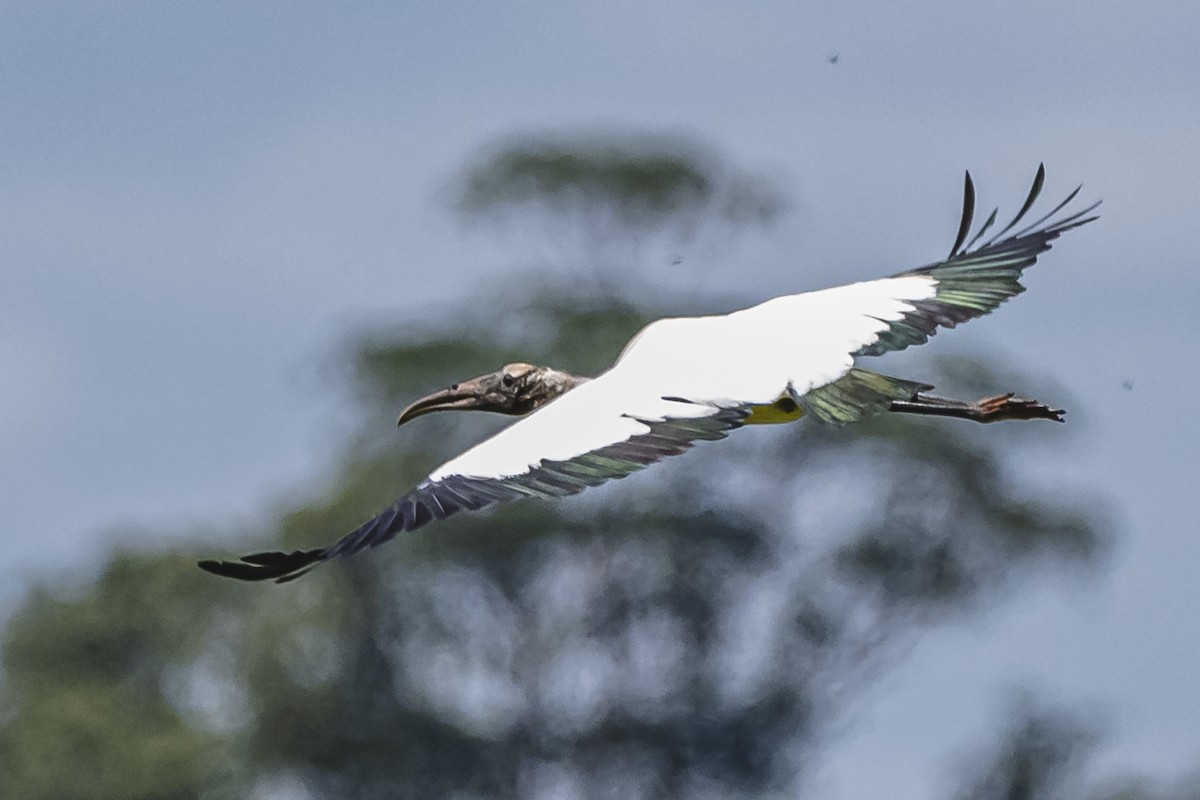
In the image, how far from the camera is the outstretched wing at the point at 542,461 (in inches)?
403

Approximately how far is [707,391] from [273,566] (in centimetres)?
147

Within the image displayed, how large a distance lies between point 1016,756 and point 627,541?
4488 mm

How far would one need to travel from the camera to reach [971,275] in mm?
12141

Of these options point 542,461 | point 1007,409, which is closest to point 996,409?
point 1007,409

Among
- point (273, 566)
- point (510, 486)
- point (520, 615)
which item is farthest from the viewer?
point (520, 615)

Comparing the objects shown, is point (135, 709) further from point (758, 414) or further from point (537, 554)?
point (758, 414)

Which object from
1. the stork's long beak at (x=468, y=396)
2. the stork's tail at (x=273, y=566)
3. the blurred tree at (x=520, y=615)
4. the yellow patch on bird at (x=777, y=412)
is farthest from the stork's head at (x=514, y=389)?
the blurred tree at (x=520, y=615)

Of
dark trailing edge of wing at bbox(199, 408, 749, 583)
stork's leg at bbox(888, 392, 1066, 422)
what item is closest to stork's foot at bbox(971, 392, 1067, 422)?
stork's leg at bbox(888, 392, 1066, 422)

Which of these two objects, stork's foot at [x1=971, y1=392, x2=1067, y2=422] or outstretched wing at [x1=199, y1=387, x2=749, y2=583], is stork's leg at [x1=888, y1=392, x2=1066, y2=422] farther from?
outstretched wing at [x1=199, y1=387, x2=749, y2=583]

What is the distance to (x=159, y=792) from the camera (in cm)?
3788

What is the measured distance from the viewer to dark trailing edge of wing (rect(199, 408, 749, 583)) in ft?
33.0

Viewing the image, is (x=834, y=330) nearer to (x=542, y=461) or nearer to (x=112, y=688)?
(x=542, y=461)

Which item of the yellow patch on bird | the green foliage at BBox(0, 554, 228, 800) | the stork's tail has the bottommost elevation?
the green foliage at BBox(0, 554, 228, 800)

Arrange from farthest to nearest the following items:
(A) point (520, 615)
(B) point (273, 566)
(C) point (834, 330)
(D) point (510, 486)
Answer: (A) point (520, 615)
(C) point (834, 330)
(D) point (510, 486)
(B) point (273, 566)
